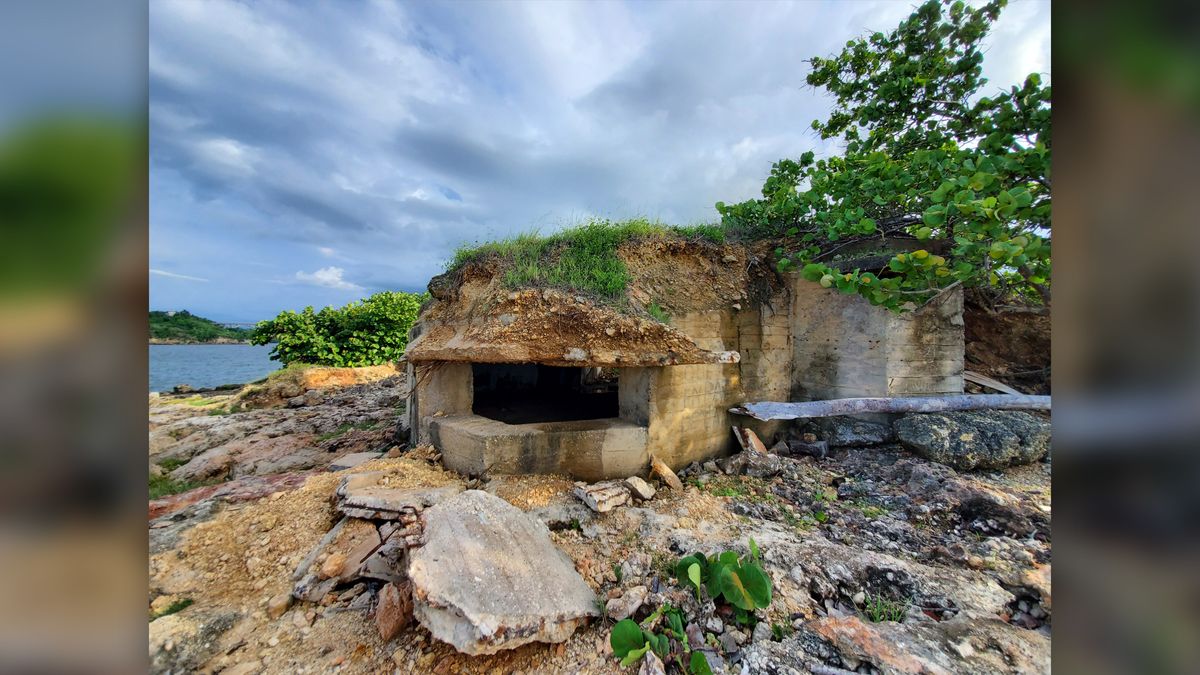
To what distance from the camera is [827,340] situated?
6.52m

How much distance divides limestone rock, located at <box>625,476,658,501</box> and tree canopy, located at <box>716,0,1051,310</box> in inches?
Result: 124

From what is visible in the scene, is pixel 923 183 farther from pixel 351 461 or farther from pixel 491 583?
pixel 351 461

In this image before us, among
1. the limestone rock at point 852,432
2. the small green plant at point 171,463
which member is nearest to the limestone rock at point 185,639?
the small green plant at point 171,463

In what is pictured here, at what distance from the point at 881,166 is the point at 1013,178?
4.07 m

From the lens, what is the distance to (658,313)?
5504mm

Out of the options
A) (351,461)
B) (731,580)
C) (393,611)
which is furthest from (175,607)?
(731,580)

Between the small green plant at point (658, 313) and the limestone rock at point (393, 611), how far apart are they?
4039mm

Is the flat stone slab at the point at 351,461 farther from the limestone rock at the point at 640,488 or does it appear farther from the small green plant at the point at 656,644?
the small green plant at the point at 656,644

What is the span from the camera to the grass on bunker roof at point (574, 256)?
209 inches

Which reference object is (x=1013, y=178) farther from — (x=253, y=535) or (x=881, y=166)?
(x=253, y=535)

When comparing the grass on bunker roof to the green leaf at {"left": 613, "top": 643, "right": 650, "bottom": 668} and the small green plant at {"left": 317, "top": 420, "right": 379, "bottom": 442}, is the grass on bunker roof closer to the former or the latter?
the green leaf at {"left": 613, "top": 643, "right": 650, "bottom": 668}

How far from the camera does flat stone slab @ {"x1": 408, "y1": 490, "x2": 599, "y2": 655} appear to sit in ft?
7.90
